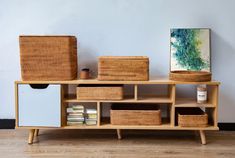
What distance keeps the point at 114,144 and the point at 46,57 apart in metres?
0.77

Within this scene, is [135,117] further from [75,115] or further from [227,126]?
[227,126]

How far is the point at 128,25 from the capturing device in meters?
2.47

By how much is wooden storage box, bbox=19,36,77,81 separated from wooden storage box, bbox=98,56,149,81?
0.82 feet

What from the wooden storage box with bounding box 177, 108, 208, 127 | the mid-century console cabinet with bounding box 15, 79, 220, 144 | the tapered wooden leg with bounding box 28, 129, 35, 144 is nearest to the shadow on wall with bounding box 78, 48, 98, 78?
the mid-century console cabinet with bounding box 15, 79, 220, 144

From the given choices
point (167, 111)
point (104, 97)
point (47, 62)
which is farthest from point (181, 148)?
point (47, 62)

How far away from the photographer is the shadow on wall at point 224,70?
8.07 feet

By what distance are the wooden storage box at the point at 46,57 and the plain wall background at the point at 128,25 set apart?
1.23ft

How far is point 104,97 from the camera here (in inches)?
85.0

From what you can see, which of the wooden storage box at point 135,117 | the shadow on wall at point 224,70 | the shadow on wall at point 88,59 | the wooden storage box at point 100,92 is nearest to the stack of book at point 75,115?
the wooden storage box at point 100,92

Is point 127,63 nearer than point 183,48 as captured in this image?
Yes

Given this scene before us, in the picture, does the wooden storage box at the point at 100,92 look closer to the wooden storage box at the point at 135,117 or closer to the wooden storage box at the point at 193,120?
the wooden storage box at the point at 135,117

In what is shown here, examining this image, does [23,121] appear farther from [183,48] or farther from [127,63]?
[183,48]

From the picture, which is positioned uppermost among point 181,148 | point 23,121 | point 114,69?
point 114,69

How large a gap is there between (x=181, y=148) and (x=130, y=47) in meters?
0.88
